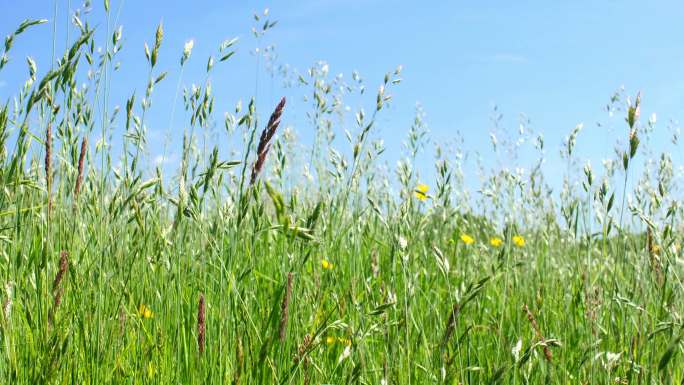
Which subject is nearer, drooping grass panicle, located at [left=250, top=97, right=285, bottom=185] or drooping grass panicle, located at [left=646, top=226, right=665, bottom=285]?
drooping grass panicle, located at [left=250, top=97, right=285, bottom=185]

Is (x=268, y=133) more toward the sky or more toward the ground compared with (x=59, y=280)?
more toward the sky

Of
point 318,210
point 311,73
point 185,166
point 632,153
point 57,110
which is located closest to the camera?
point 318,210

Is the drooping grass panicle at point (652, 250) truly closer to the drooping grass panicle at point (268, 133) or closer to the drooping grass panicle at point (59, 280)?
the drooping grass panicle at point (268, 133)

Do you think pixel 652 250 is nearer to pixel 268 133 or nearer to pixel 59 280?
pixel 268 133

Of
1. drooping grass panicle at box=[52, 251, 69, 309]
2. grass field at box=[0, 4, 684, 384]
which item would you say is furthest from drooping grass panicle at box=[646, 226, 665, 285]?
drooping grass panicle at box=[52, 251, 69, 309]

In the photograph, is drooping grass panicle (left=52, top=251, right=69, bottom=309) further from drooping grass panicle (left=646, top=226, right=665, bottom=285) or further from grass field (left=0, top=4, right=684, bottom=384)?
drooping grass panicle (left=646, top=226, right=665, bottom=285)

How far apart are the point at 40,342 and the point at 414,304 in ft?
3.63

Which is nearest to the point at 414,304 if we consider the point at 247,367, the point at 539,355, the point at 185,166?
the point at 539,355

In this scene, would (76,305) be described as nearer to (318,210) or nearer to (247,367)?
(247,367)

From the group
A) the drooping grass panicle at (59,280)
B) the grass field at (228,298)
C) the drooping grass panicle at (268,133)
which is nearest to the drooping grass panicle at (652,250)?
the grass field at (228,298)

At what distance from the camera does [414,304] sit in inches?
88.6

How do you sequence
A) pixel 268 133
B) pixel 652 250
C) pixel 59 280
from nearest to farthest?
1. pixel 268 133
2. pixel 59 280
3. pixel 652 250

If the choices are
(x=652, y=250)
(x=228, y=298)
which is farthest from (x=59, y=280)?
(x=652, y=250)

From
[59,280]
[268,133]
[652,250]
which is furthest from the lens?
[652,250]
